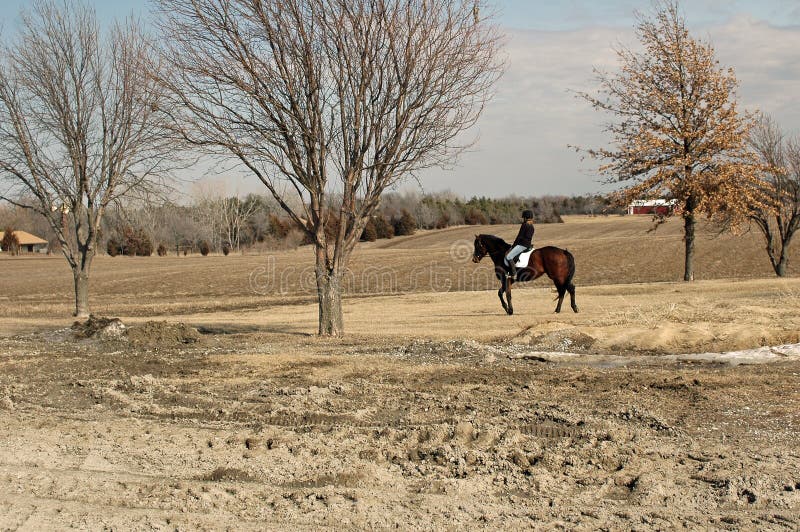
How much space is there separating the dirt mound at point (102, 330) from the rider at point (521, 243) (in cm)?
986

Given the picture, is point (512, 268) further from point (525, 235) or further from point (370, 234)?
point (370, 234)

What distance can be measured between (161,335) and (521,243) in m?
9.31

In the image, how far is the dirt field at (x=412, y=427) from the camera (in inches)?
238

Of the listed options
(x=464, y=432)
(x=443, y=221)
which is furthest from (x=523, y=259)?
(x=443, y=221)

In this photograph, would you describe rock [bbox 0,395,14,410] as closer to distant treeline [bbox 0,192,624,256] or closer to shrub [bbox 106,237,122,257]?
distant treeline [bbox 0,192,624,256]

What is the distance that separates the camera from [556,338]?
49.9 feet

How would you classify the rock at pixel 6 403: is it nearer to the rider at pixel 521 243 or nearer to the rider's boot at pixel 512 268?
the rider at pixel 521 243

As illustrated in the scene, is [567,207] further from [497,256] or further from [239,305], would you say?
[497,256]

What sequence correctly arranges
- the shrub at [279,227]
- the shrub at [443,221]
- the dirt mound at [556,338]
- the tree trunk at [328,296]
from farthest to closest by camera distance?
the shrub at [443,221], the shrub at [279,227], the tree trunk at [328,296], the dirt mound at [556,338]

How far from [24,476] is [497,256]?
15.8 meters

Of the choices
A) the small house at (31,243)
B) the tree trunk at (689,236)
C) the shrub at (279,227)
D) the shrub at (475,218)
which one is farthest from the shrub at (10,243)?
the tree trunk at (689,236)

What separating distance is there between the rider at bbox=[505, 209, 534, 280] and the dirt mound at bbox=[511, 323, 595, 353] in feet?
14.3

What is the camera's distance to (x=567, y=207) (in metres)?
133

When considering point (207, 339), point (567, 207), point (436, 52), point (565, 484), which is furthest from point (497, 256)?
point (567, 207)
